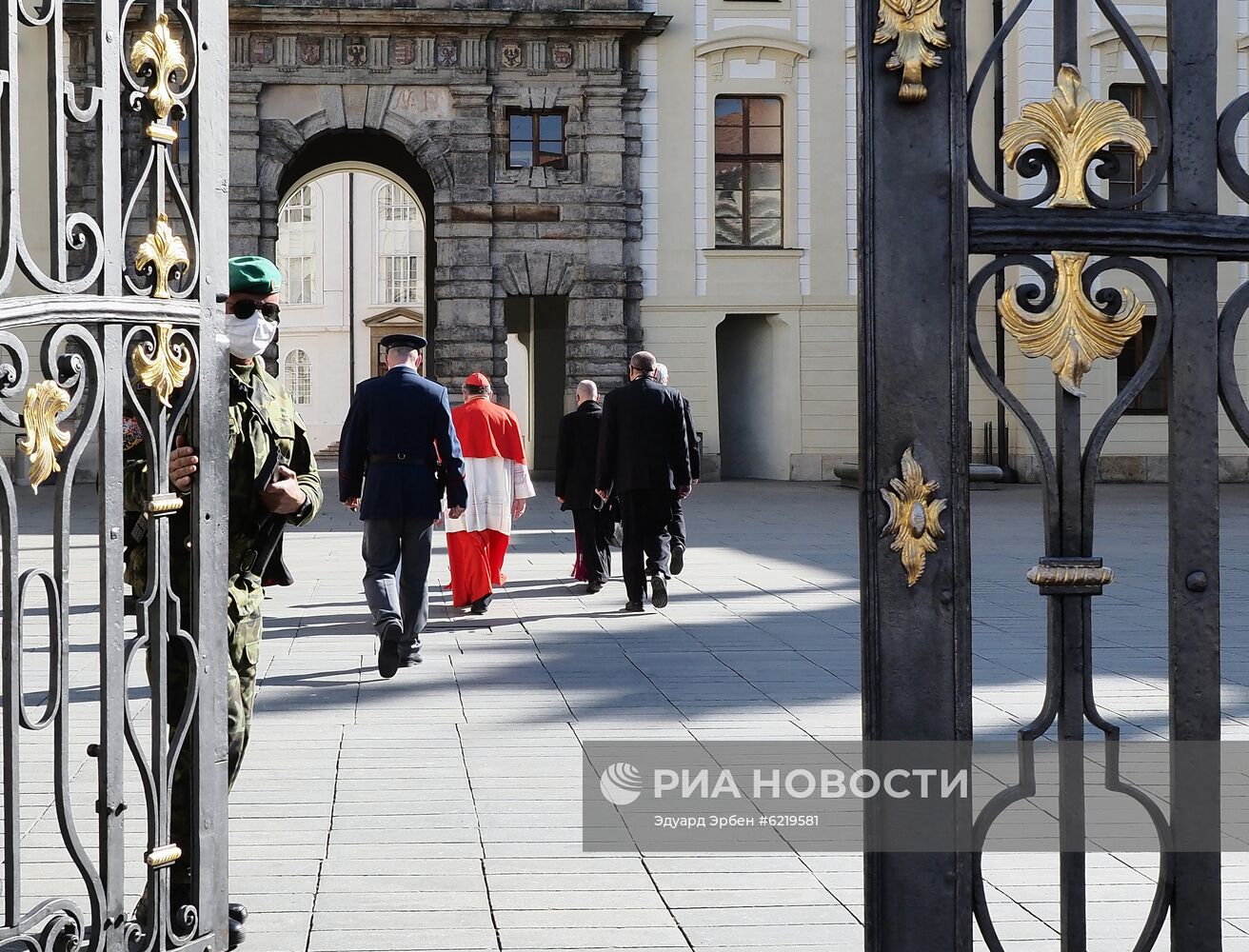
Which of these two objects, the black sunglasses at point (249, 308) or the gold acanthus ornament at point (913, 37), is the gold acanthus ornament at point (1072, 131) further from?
the black sunglasses at point (249, 308)

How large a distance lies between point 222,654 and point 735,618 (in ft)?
22.7

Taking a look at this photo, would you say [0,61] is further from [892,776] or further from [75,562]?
[75,562]

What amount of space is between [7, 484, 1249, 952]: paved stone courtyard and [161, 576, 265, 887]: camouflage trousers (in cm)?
37

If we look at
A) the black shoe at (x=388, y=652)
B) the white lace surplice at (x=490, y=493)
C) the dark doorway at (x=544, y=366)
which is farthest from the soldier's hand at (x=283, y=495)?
the dark doorway at (x=544, y=366)

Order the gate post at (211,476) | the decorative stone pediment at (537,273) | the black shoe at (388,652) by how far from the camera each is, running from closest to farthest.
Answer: the gate post at (211,476) < the black shoe at (388,652) < the decorative stone pediment at (537,273)

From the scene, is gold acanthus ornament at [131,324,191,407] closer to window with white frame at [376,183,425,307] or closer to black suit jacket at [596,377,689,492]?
black suit jacket at [596,377,689,492]

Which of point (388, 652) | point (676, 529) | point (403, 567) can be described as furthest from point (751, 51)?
point (388, 652)

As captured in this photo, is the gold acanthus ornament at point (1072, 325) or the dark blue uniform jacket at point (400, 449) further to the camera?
the dark blue uniform jacket at point (400, 449)

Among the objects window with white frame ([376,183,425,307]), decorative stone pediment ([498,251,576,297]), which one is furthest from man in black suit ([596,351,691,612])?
window with white frame ([376,183,425,307])

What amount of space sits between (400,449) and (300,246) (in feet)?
142

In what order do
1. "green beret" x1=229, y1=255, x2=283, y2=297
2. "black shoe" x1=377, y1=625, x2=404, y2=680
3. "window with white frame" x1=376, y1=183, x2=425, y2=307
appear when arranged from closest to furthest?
1. "green beret" x1=229, y1=255, x2=283, y2=297
2. "black shoe" x1=377, y1=625, x2=404, y2=680
3. "window with white frame" x1=376, y1=183, x2=425, y2=307

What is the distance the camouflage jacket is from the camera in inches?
167

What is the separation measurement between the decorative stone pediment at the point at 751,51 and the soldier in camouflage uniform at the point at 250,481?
25.6 m

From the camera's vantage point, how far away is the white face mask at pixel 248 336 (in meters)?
4.45
